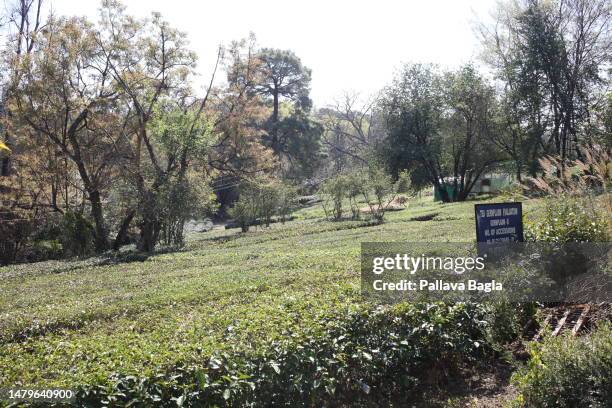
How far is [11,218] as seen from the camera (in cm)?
2244

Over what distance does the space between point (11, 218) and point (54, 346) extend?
68.6ft

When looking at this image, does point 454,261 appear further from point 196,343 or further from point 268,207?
point 268,207

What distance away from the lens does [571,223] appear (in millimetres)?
6004

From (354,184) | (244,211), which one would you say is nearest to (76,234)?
(244,211)

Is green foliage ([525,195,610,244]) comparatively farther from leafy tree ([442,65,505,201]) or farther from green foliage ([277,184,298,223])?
leafy tree ([442,65,505,201])

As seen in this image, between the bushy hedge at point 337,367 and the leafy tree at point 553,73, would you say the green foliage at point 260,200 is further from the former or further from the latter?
the bushy hedge at point 337,367

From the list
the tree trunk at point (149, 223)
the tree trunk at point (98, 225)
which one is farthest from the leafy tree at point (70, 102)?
the tree trunk at point (149, 223)

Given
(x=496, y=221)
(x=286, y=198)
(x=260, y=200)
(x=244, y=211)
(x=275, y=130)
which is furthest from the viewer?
(x=275, y=130)

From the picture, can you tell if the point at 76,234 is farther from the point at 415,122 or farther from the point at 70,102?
the point at 415,122

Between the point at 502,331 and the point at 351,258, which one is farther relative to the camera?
the point at 351,258

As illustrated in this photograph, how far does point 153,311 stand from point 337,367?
8.88 ft

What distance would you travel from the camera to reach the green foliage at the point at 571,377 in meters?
3.14

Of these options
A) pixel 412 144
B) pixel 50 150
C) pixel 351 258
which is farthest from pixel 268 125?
pixel 351 258

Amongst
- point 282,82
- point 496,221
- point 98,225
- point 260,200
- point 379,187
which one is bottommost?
point 98,225
